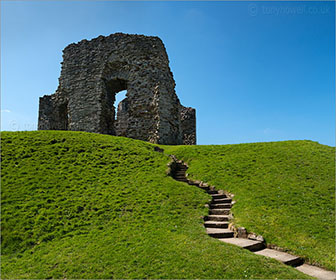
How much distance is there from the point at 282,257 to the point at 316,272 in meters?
0.86

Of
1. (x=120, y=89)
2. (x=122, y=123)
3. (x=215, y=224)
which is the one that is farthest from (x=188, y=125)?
(x=215, y=224)

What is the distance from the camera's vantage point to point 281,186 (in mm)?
11609

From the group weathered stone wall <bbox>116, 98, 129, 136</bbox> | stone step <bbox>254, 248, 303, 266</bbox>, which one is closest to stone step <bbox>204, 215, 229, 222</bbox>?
stone step <bbox>254, 248, 303, 266</bbox>

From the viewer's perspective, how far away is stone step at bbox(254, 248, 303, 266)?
710 cm

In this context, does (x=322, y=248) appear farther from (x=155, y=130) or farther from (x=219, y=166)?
(x=155, y=130)

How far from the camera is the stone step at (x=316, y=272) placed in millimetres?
6555

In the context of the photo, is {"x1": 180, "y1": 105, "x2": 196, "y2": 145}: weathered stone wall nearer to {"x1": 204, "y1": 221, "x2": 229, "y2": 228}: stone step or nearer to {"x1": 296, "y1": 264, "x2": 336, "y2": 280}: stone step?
{"x1": 204, "y1": 221, "x2": 229, "y2": 228}: stone step

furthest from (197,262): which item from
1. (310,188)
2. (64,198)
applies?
(310,188)

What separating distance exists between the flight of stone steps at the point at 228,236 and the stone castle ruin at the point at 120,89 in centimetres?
→ 1180

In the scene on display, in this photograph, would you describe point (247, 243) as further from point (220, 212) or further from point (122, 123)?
point (122, 123)

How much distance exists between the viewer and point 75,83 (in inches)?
1046

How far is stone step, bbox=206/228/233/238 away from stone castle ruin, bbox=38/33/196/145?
46.9 ft

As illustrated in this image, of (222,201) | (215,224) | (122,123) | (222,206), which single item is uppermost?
(122,123)

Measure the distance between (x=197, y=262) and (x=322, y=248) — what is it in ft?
13.7
